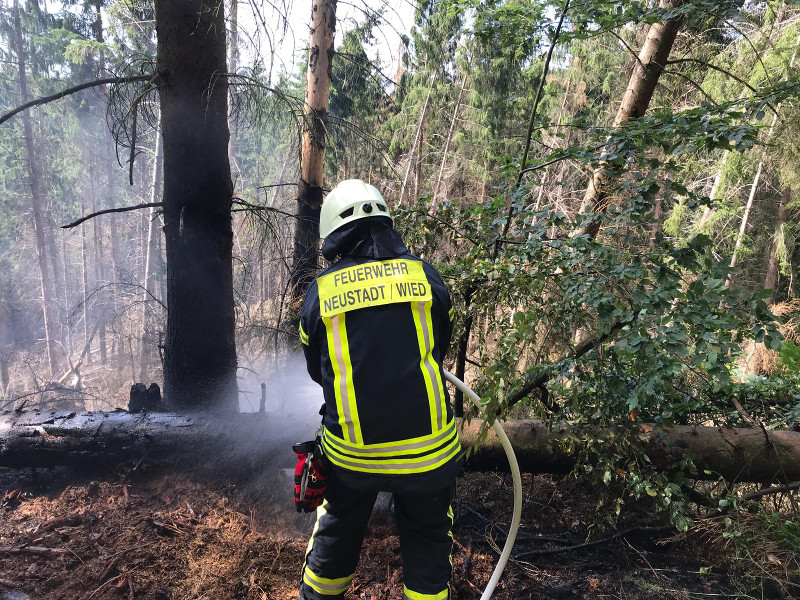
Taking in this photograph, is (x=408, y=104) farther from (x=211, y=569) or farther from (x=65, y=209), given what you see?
(x=65, y=209)

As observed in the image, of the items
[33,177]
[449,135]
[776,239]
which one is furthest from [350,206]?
[33,177]

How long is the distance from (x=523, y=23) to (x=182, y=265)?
12.4 ft

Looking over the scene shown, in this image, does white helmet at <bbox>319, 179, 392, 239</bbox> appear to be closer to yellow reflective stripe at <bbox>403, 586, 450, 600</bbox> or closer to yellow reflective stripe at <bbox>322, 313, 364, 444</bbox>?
yellow reflective stripe at <bbox>322, 313, 364, 444</bbox>

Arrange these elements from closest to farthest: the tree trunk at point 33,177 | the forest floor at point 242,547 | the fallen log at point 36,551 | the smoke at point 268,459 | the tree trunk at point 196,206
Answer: the forest floor at point 242,547
the fallen log at point 36,551
the smoke at point 268,459
the tree trunk at point 196,206
the tree trunk at point 33,177

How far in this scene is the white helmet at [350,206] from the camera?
2246 mm

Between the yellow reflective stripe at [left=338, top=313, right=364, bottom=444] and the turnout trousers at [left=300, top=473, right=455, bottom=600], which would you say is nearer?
the yellow reflective stripe at [left=338, top=313, right=364, bottom=444]

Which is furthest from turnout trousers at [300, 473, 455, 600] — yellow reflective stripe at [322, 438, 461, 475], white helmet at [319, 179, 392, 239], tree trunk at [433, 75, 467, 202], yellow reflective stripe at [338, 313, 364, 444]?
tree trunk at [433, 75, 467, 202]

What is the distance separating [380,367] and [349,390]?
0.61 feet

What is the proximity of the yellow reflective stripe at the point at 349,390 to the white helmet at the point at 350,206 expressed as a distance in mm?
503

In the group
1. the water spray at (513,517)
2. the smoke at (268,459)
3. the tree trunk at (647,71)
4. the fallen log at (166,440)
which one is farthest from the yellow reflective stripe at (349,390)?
the tree trunk at (647,71)

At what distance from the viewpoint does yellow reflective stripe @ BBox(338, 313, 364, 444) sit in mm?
2098

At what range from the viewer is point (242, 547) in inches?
123

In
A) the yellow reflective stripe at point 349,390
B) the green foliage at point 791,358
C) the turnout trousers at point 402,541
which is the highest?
the yellow reflective stripe at point 349,390

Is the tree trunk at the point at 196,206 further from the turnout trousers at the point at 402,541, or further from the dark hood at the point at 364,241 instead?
the dark hood at the point at 364,241
